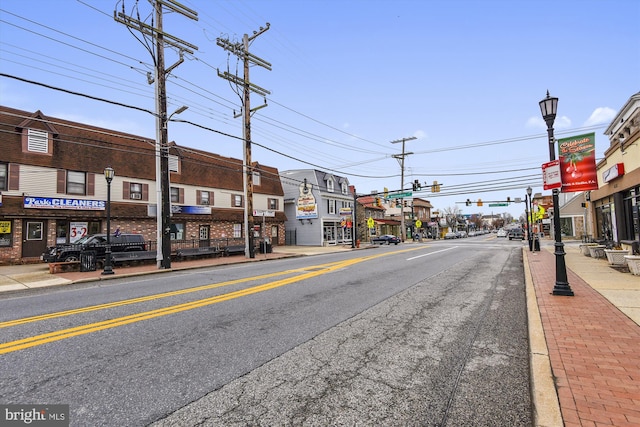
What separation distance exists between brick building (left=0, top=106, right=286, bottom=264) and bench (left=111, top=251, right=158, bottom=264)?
1.98 meters

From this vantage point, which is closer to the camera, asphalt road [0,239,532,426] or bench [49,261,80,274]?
asphalt road [0,239,532,426]

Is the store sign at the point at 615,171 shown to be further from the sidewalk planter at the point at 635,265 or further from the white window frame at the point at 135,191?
the white window frame at the point at 135,191

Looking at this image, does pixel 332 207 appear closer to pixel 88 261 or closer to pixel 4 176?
pixel 88 261

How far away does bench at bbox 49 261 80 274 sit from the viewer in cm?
1444

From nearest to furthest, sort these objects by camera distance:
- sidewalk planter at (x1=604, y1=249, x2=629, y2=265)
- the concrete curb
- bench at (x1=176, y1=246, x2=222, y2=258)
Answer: the concrete curb, sidewalk planter at (x1=604, y1=249, x2=629, y2=265), bench at (x1=176, y1=246, x2=222, y2=258)

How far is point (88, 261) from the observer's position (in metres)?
15.3

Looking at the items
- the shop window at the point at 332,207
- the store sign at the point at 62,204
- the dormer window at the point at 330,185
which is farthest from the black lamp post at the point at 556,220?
the dormer window at the point at 330,185

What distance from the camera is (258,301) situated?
310 inches

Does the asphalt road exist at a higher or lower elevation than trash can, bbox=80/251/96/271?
lower

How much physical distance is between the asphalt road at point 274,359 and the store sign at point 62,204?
45.7 ft

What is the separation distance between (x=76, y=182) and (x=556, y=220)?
25.5m

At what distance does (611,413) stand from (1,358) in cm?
721

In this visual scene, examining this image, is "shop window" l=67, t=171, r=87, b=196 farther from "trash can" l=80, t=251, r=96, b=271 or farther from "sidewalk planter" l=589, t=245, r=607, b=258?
"sidewalk planter" l=589, t=245, r=607, b=258

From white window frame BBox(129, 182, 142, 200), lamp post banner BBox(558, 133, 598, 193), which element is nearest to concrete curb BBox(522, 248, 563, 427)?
lamp post banner BBox(558, 133, 598, 193)
